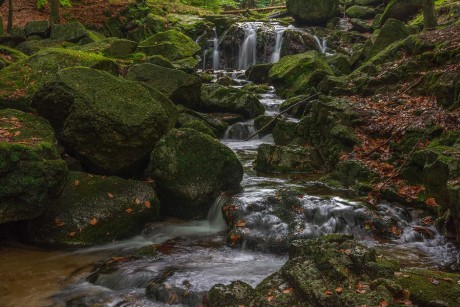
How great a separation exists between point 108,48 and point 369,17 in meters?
18.1

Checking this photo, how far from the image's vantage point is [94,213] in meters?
6.50

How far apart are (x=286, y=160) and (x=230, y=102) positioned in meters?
4.80

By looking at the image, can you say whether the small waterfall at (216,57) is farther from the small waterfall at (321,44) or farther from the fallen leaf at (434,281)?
the fallen leaf at (434,281)

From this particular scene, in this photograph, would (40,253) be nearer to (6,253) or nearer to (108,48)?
(6,253)

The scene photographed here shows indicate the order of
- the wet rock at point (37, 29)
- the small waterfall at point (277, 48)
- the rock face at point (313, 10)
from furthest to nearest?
1. the rock face at point (313, 10)
2. the small waterfall at point (277, 48)
3. the wet rock at point (37, 29)

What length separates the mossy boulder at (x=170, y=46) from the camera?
60.0 ft

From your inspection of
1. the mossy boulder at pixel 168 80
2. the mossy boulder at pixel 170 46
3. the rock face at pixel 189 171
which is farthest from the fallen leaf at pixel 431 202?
the mossy boulder at pixel 170 46

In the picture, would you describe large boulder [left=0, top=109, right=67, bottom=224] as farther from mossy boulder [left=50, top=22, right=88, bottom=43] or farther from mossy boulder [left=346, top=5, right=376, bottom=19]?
mossy boulder [left=346, top=5, right=376, bottom=19]

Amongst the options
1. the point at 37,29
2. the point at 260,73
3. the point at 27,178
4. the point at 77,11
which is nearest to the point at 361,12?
the point at 260,73

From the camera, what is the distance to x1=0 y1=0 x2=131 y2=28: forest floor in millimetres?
21094

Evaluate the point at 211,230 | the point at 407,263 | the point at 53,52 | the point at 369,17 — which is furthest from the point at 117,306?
the point at 369,17

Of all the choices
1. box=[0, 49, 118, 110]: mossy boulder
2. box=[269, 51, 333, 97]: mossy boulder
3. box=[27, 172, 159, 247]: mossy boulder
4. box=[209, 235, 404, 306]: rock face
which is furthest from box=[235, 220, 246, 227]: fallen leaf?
box=[269, 51, 333, 97]: mossy boulder

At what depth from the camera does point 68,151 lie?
7621mm

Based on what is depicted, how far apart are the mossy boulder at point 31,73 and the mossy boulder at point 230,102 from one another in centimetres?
412
